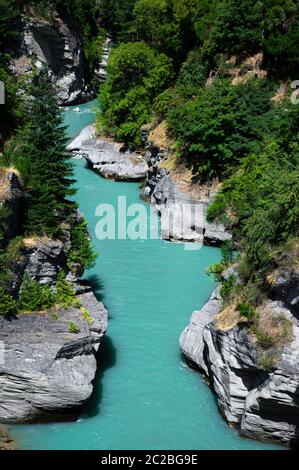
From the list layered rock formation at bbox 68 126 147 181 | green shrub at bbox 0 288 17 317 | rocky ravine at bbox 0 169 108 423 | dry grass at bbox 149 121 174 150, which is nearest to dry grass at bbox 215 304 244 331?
rocky ravine at bbox 0 169 108 423

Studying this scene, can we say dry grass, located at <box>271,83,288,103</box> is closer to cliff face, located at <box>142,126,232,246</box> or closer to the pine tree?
cliff face, located at <box>142,126,232,246</box>

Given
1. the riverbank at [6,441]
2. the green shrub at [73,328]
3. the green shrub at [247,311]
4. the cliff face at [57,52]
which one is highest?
the cliff face at [57,52]

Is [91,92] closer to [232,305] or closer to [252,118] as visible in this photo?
[252,118]

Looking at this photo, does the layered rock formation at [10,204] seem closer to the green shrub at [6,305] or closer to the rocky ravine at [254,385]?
the green shrub at [6,305]

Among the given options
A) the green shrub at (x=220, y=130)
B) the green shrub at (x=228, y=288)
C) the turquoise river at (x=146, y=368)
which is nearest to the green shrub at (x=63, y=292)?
the turquoise river at (x=146, y=368)

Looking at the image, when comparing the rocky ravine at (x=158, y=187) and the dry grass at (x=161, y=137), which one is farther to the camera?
the dry grass at (x=161, y=137)

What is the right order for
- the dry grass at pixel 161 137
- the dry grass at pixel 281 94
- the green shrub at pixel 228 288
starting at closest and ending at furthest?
1. the green shrub at pixel 228 288
2. the dry grass at pixel 281 94
3. the dry grass at pixel 161 137
